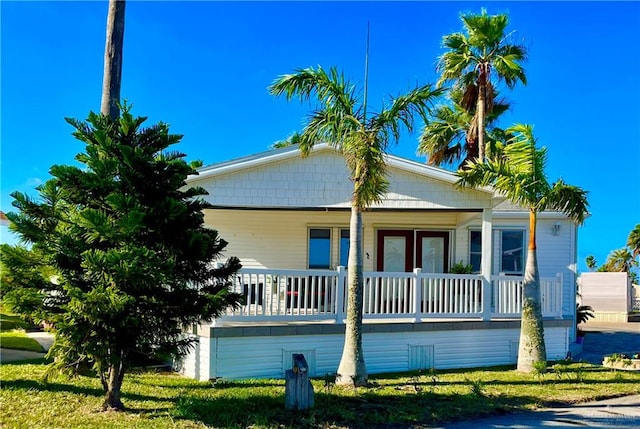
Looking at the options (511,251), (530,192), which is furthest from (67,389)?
(511,251)

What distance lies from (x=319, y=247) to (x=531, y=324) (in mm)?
6100

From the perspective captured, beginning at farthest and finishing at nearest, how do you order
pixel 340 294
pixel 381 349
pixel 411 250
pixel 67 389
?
1. pixel 411 250
2. pixel 381 349
3. pixel 340 294
4. pixel 67 389

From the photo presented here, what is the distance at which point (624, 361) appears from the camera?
11008mm

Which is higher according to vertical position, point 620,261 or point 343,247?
point 620,261

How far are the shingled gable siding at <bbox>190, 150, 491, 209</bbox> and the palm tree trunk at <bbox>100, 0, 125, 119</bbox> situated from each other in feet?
6.82

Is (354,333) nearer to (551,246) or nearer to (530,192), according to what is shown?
(530,192)

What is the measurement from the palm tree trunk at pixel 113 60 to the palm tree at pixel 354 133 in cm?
285

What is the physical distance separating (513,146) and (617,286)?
20.5 meters

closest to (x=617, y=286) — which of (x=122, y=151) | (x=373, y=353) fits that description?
(x=373, y=353)

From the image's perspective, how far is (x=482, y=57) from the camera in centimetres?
1527

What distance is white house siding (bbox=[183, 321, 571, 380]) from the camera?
29.3 ft

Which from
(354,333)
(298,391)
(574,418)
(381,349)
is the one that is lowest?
(574,418)

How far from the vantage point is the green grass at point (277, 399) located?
6.37 meters

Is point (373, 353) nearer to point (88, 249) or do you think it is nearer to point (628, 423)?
point (628, 423)
